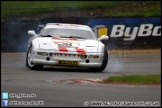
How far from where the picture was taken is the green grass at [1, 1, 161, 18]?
98.5ft

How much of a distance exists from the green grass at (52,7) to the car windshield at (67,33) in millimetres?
13155

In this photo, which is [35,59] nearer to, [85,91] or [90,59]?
[90,59]

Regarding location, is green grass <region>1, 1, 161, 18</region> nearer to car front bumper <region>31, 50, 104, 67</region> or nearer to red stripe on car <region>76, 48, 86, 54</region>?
car front bumper <region>31, 50, 104, 67</region>

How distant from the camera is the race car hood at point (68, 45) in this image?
586 inches

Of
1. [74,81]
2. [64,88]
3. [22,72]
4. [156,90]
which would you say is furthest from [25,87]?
[22,72]

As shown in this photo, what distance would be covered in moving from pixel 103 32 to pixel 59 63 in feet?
36.1

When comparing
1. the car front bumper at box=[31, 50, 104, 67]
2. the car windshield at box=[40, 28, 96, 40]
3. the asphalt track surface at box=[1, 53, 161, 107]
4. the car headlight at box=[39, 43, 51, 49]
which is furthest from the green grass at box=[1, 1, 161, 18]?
the asphalt track surface at box=[1, 53, 161, 107]

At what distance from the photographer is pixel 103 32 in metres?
25.7

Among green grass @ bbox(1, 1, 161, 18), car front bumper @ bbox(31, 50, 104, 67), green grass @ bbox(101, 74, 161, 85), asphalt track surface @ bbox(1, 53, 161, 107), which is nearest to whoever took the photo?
asphalt track surface @ bbox(1, 53, 161, 107)

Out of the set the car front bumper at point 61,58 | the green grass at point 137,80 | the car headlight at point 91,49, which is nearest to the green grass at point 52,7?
the car front bumper at point 61,58

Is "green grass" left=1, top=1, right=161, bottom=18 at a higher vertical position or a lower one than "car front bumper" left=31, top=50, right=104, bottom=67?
lower

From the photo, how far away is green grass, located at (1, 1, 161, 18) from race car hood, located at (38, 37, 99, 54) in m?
14.3

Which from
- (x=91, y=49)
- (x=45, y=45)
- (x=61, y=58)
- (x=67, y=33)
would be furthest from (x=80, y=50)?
(x=67, y=33)

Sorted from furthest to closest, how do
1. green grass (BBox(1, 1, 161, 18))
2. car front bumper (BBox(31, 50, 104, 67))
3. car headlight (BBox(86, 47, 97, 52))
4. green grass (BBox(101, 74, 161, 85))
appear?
green grass (BBox(1, 1, 161, 18))
car headlight (BBox(86, 47, 97, 52))
car front bumper (BBox(31, 50, 104, 67))
green grass (BBox(101, 74, 161, 85))
